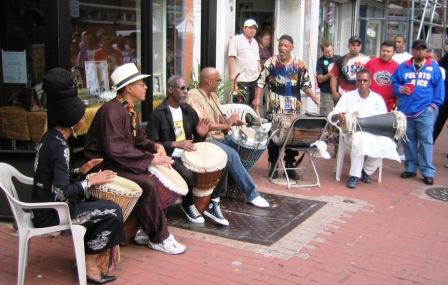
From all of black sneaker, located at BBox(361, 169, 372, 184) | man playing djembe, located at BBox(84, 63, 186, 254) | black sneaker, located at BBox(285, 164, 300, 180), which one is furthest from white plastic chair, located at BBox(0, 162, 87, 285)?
black sneaker, located at BBox(361, 169, 372, 184)

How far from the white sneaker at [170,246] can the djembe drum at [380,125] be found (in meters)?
3.25

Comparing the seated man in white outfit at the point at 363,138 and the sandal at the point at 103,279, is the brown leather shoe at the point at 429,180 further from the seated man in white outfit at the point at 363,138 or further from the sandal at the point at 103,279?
the sandal at the point at 103,279

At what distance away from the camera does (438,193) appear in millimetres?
6941

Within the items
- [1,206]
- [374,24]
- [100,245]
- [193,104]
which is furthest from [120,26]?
[374,24]

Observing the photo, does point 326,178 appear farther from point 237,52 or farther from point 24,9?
point 24,9

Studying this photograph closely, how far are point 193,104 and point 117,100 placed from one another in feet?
4.79

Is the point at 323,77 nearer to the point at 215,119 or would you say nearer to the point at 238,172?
the point at 215,119

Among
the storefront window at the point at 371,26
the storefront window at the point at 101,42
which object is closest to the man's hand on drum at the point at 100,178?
the storefront window at the point at 101,42

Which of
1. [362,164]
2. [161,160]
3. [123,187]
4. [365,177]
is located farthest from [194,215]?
[365,177]

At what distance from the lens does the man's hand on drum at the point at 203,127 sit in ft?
17.9

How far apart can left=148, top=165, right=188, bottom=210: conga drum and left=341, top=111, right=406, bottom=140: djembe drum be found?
3059mm

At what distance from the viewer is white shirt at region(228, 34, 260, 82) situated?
30.3ft

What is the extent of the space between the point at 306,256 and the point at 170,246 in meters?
1.10

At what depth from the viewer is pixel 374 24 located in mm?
16422
